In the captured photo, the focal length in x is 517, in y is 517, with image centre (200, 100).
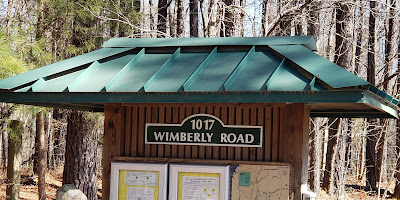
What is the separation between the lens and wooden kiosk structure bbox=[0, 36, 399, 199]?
4543mm

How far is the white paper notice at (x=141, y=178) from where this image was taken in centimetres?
550

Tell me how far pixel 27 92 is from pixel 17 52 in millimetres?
4952

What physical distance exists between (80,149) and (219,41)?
772 centimetres

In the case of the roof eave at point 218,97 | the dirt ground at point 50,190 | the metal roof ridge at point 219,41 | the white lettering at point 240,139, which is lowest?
the dirt ground at point 50,190

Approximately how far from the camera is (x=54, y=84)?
5172mm

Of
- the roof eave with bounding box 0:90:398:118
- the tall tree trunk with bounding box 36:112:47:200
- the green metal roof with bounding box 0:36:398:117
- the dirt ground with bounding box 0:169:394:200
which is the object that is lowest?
the dirt ground with bounding box 0:169:394:200

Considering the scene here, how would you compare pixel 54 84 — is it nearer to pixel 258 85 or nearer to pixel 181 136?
pixel 181 136

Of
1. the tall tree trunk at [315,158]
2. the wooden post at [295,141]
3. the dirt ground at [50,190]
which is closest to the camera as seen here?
the wooden post at [295,141]

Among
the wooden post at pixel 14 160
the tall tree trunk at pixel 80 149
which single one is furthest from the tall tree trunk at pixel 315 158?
the wooden post at pixel 14 160

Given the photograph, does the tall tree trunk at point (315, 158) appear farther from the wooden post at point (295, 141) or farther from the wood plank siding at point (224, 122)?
the wooden post at point (295, 141)

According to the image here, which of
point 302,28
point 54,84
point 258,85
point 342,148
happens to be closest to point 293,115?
point 258,85

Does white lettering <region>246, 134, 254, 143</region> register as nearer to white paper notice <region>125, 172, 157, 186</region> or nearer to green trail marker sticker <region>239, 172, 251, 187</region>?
green trail marker sticker <region>239, 172, 251, 187</region>

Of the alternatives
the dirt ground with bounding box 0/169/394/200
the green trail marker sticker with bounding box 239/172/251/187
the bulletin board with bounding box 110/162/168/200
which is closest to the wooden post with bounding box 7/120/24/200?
the dirt ground with bounding box 0/169/394/200

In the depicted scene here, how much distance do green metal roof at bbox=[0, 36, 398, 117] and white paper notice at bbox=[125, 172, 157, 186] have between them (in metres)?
1.01
